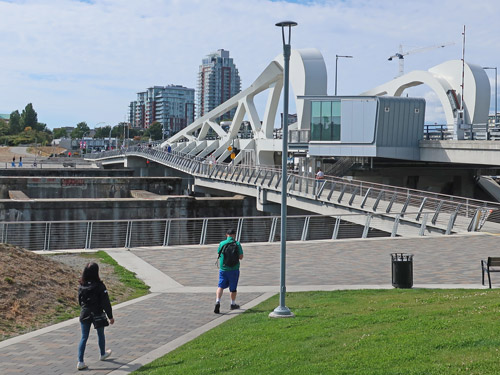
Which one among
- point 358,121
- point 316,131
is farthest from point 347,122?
point 316,131

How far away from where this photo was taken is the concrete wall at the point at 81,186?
5578 centimetres

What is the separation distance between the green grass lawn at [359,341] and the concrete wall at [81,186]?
45.9m

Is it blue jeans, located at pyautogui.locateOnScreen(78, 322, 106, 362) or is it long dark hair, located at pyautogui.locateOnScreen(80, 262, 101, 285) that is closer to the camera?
blue jeans, located at pyautogui.locateOnScreen(78, 322, 106, 362)

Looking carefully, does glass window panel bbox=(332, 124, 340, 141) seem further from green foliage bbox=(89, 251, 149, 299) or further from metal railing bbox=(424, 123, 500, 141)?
green foliage bbox=(89, 251, 149, 299)

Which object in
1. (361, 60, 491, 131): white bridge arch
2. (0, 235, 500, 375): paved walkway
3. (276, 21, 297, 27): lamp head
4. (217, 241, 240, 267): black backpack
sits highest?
(361, 60, 491, 131): white bridge arch

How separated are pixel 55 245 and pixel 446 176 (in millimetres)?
30800

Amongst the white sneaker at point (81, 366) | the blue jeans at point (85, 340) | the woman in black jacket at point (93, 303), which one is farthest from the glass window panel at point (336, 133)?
the white sneaker at point (81, 366)

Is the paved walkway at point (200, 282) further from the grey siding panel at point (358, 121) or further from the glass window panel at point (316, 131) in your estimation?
the glass window panel at point (316, 131)

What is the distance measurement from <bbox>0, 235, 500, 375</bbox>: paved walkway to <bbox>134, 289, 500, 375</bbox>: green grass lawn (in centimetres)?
80

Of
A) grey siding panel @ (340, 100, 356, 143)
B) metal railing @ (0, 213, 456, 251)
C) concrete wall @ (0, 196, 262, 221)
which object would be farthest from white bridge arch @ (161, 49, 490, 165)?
concrete wall @ (0, 196, 262, 221)

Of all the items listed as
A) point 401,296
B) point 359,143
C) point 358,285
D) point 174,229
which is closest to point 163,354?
point 401,296

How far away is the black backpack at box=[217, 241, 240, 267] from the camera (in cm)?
1347

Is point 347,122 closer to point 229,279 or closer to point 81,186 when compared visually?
point 81,186

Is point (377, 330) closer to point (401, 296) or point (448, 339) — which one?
point (448, 339)
